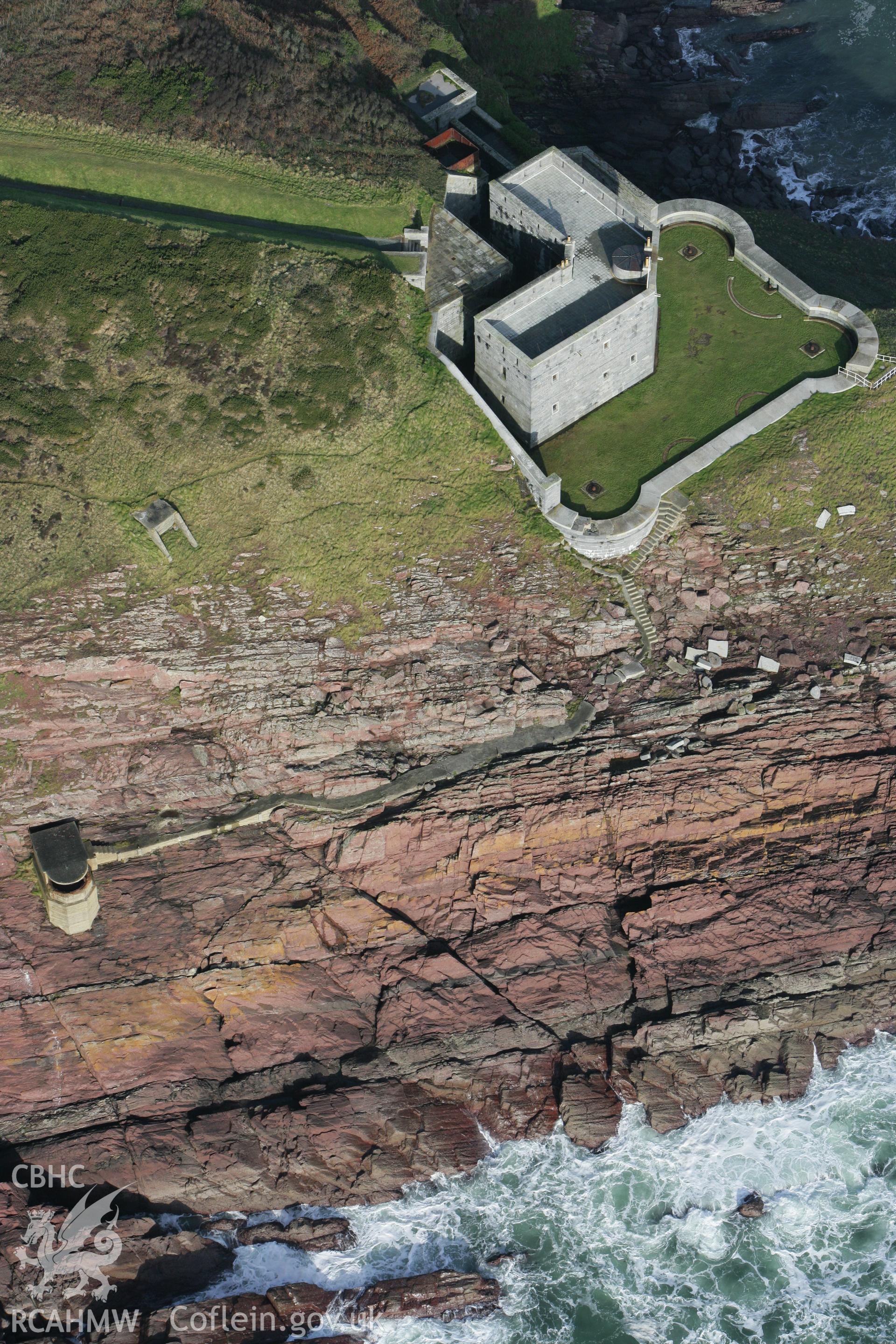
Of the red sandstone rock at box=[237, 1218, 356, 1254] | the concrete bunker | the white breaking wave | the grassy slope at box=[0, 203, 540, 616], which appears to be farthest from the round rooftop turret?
the red sandstone rock at box=[237, 1218, 356, 1254]

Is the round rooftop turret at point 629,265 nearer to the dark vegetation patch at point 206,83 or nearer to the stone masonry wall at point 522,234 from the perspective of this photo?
the stone masonry wall at point 522,234

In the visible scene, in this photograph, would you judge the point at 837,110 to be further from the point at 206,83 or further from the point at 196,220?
the point at 196,220

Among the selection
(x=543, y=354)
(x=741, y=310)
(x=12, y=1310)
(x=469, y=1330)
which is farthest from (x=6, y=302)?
(x=469, y=1330)

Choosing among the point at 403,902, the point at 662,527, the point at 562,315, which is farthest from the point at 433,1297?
the point at 562,315

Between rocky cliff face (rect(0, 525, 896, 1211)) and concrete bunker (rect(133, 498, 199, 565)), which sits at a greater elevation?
concrete bunker (rect(133, 498, 199, 565))

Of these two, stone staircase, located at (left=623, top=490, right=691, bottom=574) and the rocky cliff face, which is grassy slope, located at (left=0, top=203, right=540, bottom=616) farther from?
stone staircase, located at (left=623, top=490, right=691, bottom=574)

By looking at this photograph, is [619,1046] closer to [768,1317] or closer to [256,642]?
[768,1317]

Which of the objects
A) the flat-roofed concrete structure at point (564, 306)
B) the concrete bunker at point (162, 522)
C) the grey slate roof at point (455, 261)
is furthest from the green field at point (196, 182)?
the concrete bunker at point (162, 522)
